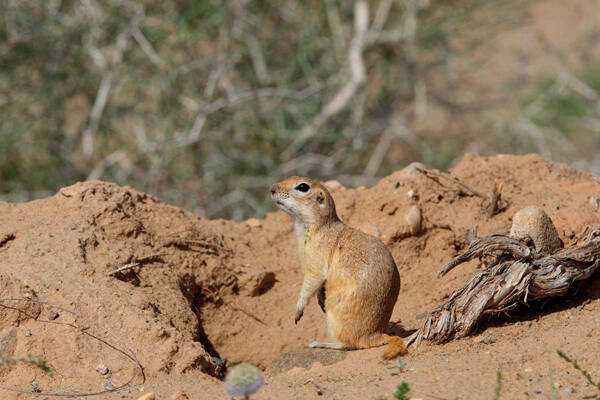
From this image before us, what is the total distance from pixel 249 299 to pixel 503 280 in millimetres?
1832

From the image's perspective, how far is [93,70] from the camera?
29.8 ft

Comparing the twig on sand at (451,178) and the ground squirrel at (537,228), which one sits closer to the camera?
the ground squirrel at (537,228)

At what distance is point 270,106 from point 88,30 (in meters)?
2.47

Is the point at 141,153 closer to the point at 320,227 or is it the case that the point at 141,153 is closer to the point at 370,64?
the point at 370,64

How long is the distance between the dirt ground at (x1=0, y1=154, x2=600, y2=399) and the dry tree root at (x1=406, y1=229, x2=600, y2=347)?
4.5 inches

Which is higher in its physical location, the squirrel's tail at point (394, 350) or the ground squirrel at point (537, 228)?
the ground squirrel at point (537, 228)

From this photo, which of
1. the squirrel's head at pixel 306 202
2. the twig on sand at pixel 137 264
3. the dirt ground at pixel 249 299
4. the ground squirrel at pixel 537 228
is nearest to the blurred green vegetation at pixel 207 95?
the dirt ground at pixel 249 299

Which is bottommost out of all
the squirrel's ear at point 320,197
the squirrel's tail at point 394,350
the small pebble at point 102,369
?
the squirrel's tail at point 394,350

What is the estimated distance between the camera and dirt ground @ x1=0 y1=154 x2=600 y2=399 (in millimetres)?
3463

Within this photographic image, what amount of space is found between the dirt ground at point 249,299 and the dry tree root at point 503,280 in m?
0.11

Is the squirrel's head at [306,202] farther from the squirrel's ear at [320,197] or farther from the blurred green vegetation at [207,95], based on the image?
the blurred green vegetation at [207,95]

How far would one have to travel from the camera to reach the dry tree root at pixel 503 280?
154 inches

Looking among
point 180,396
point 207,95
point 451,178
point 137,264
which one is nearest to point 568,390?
point 180,396

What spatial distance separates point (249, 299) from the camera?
4.93m
